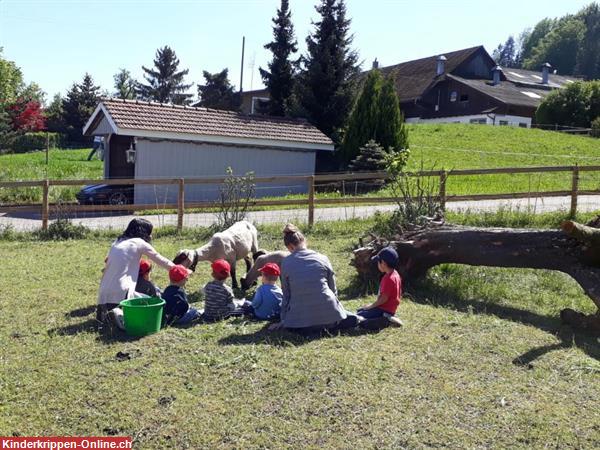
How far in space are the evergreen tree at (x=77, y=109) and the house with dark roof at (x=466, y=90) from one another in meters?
26.1

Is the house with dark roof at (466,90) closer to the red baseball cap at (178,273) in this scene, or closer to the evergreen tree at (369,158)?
the evergreen tree at (369,158)

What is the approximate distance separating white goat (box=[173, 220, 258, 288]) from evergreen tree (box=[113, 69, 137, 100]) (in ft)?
198

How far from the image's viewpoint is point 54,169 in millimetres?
27406

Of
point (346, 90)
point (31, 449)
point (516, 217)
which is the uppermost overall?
point (346, 90)

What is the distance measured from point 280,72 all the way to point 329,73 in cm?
→ 558

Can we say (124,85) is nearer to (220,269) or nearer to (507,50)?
(220,269)

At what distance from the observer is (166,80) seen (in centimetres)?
6612

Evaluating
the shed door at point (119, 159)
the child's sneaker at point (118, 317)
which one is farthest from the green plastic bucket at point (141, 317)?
the shed door at point (119, 159)

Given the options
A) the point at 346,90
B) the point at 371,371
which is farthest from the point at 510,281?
the point at 346,90

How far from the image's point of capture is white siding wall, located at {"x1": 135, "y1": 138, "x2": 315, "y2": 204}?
19.5 metres

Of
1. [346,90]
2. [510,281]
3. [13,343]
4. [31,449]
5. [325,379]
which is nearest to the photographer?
[31,449]

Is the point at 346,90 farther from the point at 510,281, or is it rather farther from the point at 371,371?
the point at 371,371

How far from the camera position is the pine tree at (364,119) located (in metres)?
23.5

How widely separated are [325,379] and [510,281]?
4.59 meters
